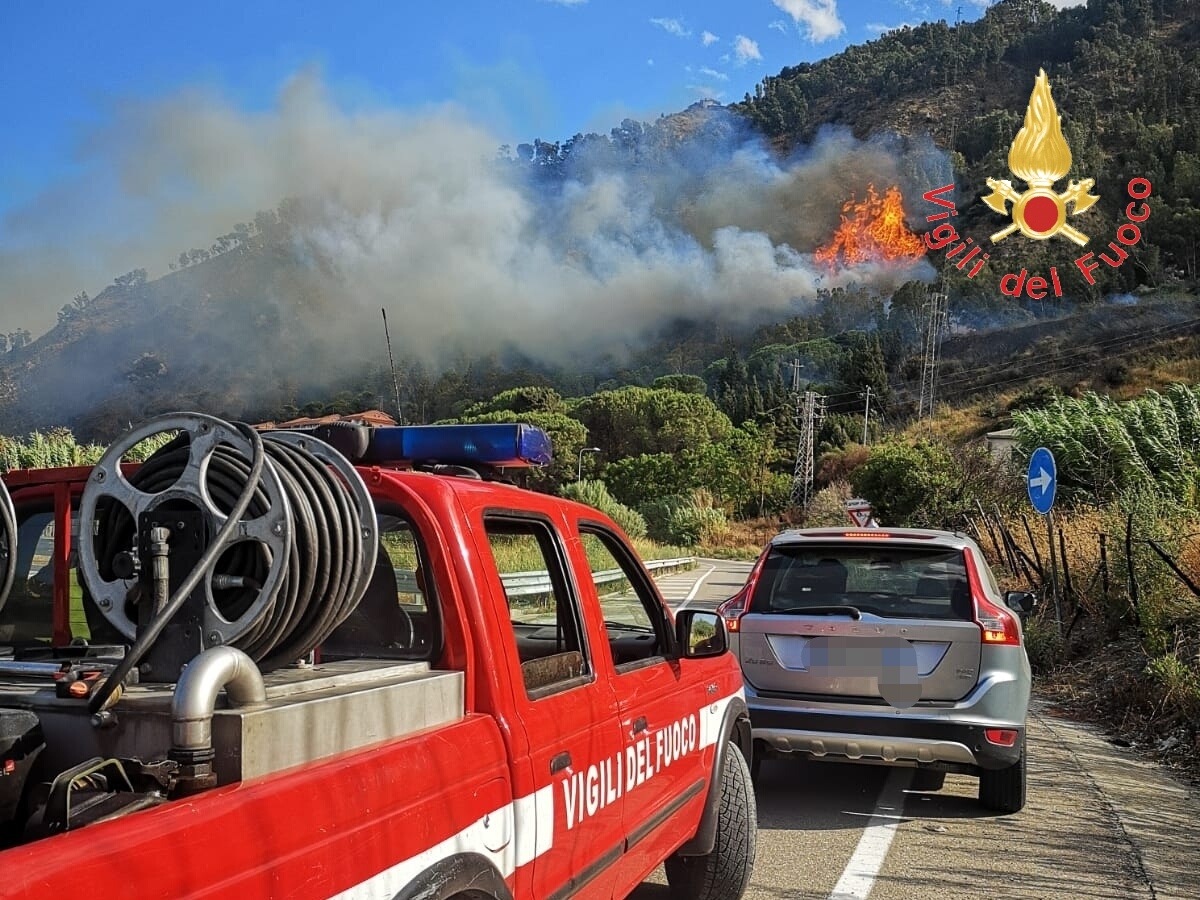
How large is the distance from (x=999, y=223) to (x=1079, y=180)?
20.4 m

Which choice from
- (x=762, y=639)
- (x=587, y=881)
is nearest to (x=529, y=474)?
(x=587, y=881)

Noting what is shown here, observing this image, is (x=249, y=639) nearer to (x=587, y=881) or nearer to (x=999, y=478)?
(x=587, y=881)

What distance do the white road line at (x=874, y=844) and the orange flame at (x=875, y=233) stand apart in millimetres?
176233

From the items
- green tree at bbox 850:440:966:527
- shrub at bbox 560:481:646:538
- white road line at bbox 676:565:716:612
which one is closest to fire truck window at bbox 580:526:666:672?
white road line at bbox 676:565:716:612

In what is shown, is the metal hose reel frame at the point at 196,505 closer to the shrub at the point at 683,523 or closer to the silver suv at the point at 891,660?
the silver suv at the point at 891,660

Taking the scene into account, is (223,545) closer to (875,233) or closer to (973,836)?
(973,836)

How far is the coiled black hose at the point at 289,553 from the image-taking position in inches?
94.1

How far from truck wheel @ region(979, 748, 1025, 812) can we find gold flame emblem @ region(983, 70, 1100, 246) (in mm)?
44576

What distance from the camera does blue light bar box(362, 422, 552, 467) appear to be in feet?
11.3

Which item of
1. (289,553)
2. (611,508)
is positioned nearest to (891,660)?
(289,553)

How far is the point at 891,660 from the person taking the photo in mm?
6078

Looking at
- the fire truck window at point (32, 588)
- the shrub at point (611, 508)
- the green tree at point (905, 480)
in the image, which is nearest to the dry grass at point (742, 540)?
the green tree at point (905, 480)

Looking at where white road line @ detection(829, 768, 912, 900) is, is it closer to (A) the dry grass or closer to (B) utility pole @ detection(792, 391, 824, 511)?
(A) the dry grass

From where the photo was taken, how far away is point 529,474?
4.01 meters
